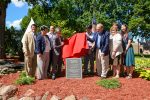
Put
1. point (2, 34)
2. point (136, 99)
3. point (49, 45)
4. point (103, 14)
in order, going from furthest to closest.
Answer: point (103, 14) < point (2, 34) < point (49, 45) < point (136, 99)

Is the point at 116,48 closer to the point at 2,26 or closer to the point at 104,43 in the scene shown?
the point at 104,43

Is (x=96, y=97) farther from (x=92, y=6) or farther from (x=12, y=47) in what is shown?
(x=92, y=6)

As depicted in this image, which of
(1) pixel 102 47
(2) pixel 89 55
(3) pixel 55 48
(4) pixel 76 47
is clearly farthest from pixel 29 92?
(1) pixel 102 47

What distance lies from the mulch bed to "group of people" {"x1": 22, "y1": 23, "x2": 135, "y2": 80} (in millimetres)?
526

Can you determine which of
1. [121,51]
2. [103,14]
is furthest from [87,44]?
[103,14]

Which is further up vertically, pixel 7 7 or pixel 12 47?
pixel 7 7

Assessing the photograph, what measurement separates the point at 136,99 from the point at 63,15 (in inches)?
826

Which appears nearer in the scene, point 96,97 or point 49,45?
point 96,97

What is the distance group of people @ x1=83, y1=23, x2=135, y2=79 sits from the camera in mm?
13391

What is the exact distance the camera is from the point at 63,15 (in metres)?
31.6

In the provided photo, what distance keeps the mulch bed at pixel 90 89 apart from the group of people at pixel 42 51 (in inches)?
21.7

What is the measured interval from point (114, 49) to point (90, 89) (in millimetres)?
1924

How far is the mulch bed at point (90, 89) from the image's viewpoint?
11.5m

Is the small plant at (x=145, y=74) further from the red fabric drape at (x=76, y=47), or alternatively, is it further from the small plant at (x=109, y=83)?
the red fabric drape at (x=76, y=47)
